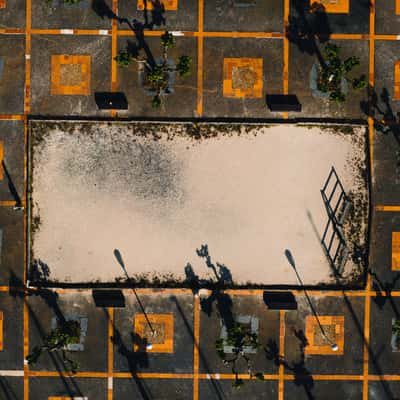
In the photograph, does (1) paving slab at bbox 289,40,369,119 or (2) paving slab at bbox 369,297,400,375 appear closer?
(1) paving slab at bbox 289,40,369,119

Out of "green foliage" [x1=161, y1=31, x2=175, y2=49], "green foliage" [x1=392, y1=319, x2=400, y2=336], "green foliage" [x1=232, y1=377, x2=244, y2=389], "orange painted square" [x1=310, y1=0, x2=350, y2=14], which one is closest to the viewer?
"green foliage" [x1=161, y1=31, x2=175, y2=49]

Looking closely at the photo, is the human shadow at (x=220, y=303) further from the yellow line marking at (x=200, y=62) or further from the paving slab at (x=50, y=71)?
the paving slab at (x=50, y=71)

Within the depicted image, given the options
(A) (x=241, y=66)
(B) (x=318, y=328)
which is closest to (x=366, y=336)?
(B) (x=318, y=328)

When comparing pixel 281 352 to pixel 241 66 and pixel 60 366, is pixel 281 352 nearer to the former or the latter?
pixel 60 366

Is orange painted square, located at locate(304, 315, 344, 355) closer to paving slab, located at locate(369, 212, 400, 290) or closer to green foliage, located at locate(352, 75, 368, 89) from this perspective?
paving slab, located at locate(369, 212, 400, 290)

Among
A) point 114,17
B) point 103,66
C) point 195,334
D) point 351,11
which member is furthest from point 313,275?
point 114,17

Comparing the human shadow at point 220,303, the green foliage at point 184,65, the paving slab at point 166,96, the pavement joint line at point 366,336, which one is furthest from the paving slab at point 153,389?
the green foliage at point 184,65

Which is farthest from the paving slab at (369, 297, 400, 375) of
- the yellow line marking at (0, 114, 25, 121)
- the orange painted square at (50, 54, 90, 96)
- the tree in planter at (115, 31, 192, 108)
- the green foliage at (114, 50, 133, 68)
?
the yellow line marking at (0, 114, 25, 121)
